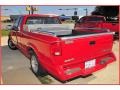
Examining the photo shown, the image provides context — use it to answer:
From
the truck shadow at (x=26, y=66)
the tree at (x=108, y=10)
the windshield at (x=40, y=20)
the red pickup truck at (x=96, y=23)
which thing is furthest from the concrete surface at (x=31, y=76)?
the red pickup truck at (x=96, y=23)

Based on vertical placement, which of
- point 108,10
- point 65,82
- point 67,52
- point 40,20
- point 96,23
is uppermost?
point 108,10

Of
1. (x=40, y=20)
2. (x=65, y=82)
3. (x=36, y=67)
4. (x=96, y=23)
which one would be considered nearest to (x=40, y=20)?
(x=40, y=20)

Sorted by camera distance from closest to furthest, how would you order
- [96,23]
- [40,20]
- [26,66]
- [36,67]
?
1. [36,67]
2. [26,66]
3. [40,20]
4. [96,23]

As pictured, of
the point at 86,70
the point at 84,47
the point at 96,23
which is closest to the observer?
the point at 84,47

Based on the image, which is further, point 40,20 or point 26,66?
point 40,20

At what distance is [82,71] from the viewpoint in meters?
4.34

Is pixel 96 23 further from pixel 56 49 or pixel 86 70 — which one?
pixel 56 49

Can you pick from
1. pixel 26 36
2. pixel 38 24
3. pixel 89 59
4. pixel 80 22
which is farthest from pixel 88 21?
pixel 89 59

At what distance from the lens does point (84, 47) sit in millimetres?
4270

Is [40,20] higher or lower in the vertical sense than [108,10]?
lower

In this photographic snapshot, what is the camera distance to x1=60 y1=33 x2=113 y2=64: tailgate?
3996 mm
